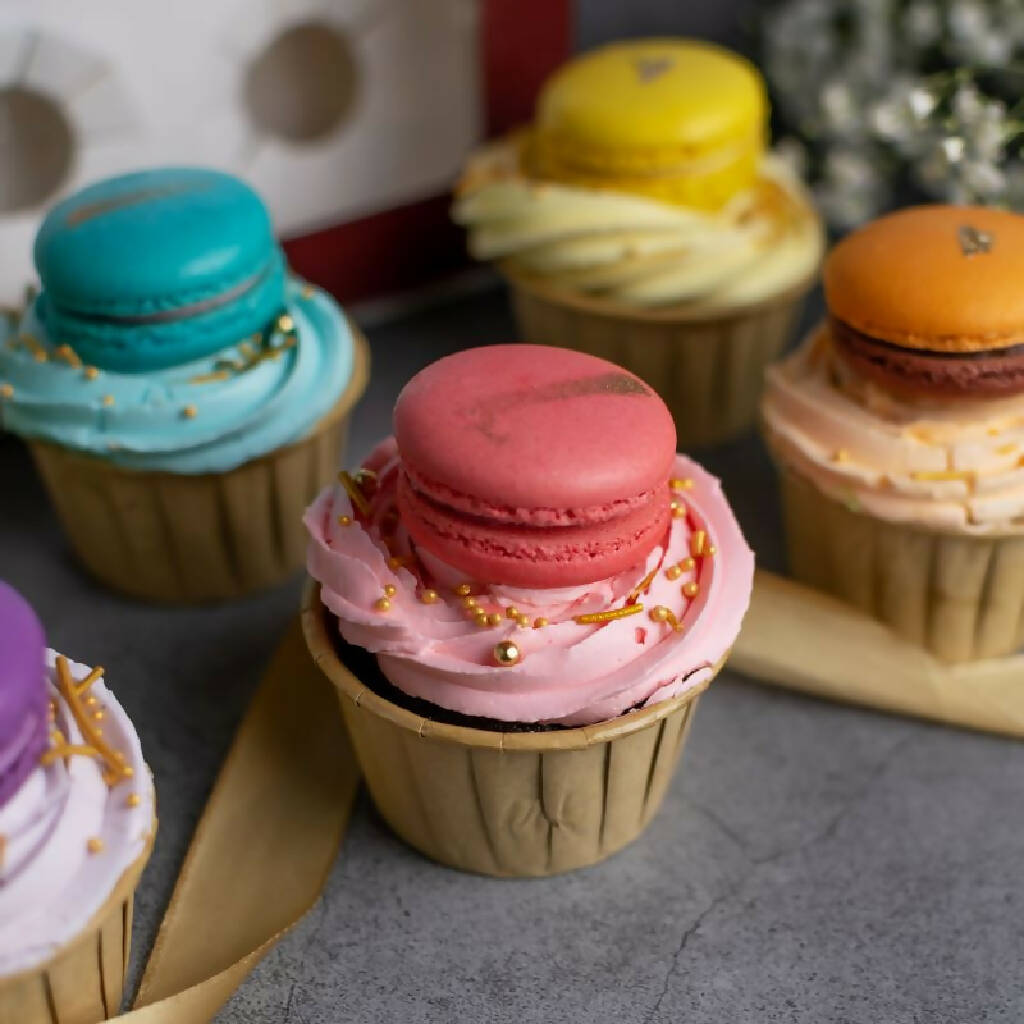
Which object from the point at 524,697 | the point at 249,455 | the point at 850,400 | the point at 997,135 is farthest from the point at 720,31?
the point at 524,697

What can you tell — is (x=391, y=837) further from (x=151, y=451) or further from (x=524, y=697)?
(x=151, y=451)

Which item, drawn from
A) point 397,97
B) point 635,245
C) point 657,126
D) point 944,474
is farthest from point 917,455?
point 397,97

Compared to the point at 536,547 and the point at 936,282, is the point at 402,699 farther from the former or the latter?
the point at 936,282

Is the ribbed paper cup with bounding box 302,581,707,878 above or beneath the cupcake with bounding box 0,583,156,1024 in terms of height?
beneath

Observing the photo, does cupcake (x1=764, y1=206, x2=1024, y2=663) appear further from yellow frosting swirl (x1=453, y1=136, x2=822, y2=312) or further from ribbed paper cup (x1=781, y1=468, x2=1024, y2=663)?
yellow frosting swirl (x1=453, y1=136, x2=822, y2=312)

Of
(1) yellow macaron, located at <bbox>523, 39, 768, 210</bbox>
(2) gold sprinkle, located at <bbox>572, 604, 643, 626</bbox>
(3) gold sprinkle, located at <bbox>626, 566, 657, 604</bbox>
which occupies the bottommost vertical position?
(3) gold sprinkle, located at <bbox>626, 566, 657, 604</bbox>

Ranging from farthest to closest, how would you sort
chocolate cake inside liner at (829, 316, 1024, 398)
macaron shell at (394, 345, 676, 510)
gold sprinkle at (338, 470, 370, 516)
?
chocolate cake inside liner at (829, 316, 1024, 398)
gold sprinkle at (338, 470, 370, 516)
macaron shell at (394, 345, 676, 510)

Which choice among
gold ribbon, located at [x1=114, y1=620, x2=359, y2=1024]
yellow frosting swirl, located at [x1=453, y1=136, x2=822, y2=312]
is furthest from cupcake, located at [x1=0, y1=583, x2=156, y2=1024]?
yellow frosting swirl, located at [x1=453, y1=136, x2=822, y2=312]
